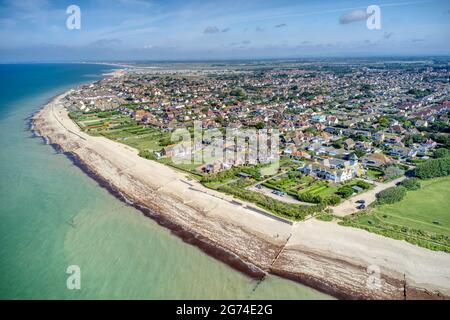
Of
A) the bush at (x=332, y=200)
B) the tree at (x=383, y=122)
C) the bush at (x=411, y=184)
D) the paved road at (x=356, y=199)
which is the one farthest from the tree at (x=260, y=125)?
the bush at (x=332, y=200)

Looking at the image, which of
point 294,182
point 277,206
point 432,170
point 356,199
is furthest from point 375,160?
point 277,206

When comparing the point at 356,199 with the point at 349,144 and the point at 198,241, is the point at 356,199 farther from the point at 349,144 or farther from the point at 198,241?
the point at 349,144

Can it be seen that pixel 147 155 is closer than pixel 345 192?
No

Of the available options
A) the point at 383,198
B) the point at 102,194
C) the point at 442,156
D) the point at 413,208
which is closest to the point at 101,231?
the point at 102,194

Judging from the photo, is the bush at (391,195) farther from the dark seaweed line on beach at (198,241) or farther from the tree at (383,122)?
the tree at (383,122)

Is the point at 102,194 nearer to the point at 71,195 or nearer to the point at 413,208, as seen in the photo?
the point at 71,195

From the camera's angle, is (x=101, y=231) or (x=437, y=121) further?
(x=437, y=121)
